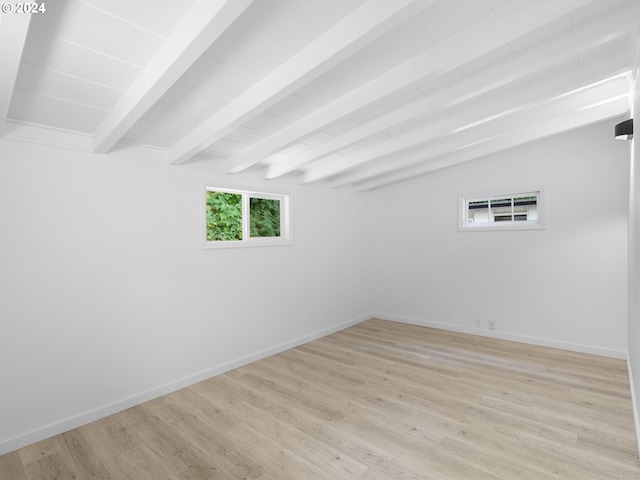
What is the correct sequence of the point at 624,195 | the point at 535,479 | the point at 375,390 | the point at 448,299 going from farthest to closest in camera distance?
the point at 448,299
the point at 624,195
the point at 375,390
the point at 535,479

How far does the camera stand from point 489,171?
181 inches

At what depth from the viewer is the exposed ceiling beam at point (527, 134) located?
3.25 meters

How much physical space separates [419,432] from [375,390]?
738mm

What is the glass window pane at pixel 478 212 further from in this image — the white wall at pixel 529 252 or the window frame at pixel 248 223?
the window frame at pixel 248 223

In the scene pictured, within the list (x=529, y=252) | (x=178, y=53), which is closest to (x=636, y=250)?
(x=529, y=252)

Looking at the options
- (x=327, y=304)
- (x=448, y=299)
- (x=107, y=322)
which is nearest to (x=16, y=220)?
(x=107, y=322)

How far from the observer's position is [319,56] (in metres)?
1.70

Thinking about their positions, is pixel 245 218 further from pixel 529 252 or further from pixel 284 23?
pixel 529 252

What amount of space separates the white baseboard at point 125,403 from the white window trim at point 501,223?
300 cm

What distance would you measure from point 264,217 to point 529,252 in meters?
3.53

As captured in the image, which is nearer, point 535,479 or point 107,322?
point 535,479

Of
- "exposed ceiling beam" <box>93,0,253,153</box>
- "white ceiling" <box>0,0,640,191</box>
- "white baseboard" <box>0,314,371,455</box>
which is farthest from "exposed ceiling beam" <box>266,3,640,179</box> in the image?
"white baseboard" <box>0,314,371,455</box>

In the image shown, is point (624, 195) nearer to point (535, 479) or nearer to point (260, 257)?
point (535, 479)

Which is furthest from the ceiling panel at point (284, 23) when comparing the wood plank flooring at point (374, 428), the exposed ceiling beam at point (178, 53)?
the wood plank flooring at point (374, 428)
